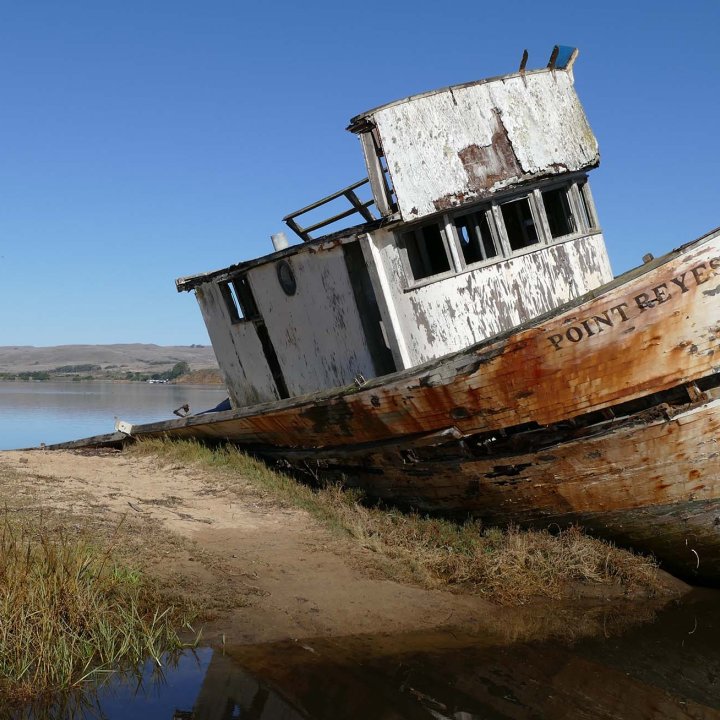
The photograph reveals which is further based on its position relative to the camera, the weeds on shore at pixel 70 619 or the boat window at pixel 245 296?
the boat window at pixel 245 296

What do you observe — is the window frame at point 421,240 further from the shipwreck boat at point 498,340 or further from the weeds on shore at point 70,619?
the weeds on shore at point 70,619

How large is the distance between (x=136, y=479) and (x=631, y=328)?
649cm

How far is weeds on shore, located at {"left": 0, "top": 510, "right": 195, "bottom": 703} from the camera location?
16.3ft

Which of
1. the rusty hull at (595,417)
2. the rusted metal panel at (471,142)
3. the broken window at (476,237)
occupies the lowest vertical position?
the rusty hull at (595,417)

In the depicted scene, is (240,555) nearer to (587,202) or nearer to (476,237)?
(476,237)

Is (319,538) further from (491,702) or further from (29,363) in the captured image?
(29,363)

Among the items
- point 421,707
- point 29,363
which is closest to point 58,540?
point 421,707

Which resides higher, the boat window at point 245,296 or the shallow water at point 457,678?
the boat window at point 245,296

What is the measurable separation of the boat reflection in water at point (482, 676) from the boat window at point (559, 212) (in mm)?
4293

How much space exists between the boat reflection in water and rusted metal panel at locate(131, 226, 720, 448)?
1.87 meters

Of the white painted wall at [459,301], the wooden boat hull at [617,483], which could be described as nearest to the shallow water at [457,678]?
the wooden boat hull at [617,483]

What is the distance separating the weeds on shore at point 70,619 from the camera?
16.3ft

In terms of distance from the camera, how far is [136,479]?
10570 millimetres

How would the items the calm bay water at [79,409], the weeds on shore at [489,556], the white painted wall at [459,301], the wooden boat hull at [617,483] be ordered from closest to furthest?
1. the wooden boat hull at [617,483]
2. the weeds on shore at [489,556]
3. the white painted wall at [459,301]
4. the calm bay water at [79,409]
